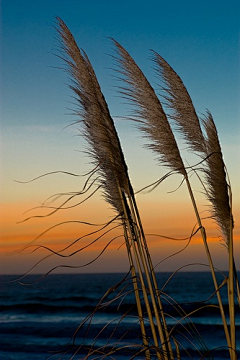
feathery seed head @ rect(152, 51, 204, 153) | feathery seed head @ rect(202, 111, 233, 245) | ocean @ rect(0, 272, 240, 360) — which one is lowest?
ocean @ rect(0, 272, 240, 360)

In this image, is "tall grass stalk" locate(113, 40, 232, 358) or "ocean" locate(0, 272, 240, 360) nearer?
"tall grass stalk" locate(113, 40, 232, 358)

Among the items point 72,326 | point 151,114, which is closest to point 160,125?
point 151,114

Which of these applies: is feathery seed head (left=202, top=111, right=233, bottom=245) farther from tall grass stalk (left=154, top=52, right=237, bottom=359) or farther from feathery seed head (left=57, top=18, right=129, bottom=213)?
feathery seed head (left=57, top=18, right=129, bottom=213)

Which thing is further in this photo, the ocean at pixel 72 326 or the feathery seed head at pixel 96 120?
the ocean at pixel 72 326

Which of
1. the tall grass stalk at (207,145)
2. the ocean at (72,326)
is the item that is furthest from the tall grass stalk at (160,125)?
the ocean at (72,326)

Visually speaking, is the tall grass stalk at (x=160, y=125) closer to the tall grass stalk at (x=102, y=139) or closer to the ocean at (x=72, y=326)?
the tall grass stalk at (x=102, y=139)

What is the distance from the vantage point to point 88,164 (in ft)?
7.30

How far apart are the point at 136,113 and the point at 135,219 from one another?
464mm

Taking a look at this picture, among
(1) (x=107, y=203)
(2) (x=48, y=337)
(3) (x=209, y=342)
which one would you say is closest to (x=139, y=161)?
(1) (x=107, y=203)

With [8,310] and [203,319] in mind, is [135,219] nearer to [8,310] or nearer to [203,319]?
[203,319]

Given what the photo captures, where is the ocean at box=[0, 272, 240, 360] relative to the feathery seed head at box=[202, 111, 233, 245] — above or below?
below

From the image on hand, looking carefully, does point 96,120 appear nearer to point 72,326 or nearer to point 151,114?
point 151,114

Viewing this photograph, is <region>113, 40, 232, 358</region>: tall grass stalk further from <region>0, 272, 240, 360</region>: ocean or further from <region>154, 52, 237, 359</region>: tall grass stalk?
<region>0, 272, 240, 360</region>: ocean

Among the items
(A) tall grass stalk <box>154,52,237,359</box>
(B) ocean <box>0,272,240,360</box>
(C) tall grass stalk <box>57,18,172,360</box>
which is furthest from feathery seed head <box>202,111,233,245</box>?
(B) ocean <box>0,272,240,360</box>
